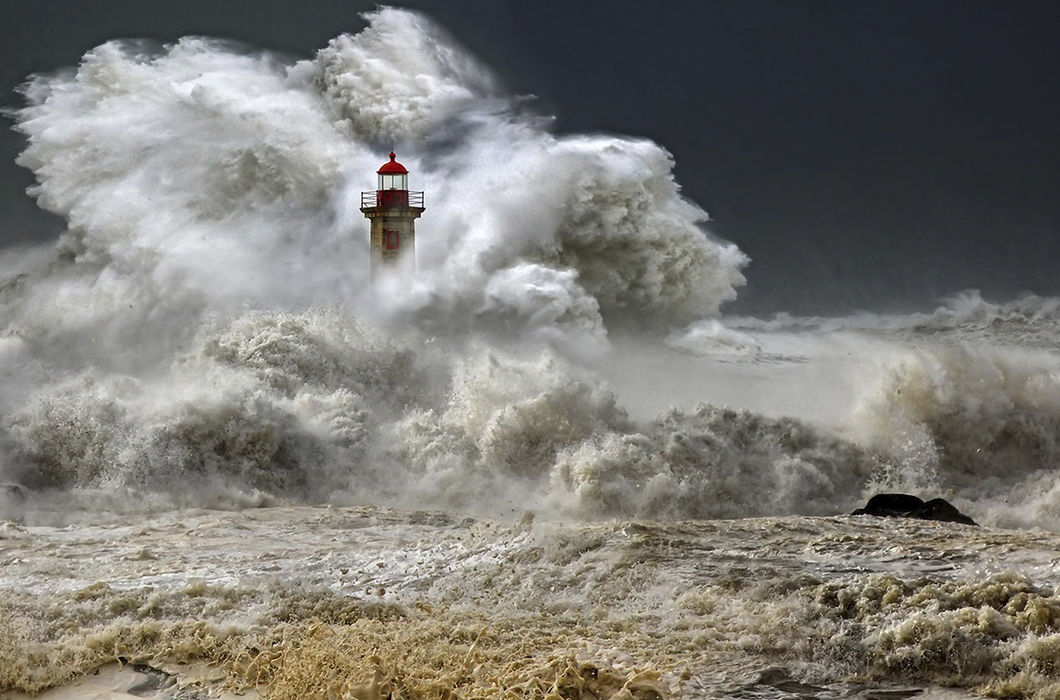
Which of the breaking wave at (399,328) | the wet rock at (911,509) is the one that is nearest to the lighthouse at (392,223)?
the breaking wave at (399,328)

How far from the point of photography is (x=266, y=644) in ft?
22.5

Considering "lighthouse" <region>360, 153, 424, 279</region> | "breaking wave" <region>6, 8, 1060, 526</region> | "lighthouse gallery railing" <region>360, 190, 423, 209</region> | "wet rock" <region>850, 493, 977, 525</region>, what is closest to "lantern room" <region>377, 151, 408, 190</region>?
"lighthouse" <region>360, 153, 424, 279</region>

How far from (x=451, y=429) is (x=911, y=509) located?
18.9 feet

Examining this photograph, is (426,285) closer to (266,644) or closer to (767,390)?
(767,390)

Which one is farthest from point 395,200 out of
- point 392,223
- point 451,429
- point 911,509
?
point 911,509

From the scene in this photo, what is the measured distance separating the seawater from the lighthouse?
0.33 metres

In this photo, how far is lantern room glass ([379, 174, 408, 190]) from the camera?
1897 cm

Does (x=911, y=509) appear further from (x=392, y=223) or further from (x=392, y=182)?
(x=392, y=182)

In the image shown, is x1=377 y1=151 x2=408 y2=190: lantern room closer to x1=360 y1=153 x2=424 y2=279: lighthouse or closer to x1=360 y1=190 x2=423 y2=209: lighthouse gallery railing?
x1=360 y1=153 x2=424 y2=279: lighthouse

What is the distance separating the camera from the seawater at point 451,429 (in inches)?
257

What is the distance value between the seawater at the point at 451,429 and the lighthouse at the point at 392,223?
1.10ft

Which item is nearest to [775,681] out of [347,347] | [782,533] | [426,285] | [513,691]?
[513,691]

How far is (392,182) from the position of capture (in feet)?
62.3

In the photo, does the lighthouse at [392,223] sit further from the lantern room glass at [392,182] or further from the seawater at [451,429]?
the seawater at [451,429]
